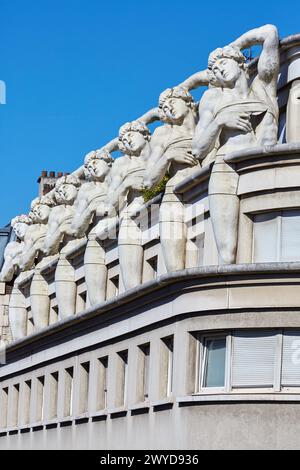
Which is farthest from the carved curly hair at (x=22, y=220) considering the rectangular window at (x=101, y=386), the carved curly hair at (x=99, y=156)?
the rectangular window at (x=101, y=386)

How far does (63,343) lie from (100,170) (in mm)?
6139

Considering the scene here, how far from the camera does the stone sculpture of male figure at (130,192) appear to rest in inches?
2189

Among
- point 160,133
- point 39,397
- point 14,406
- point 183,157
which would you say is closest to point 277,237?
point 183,157

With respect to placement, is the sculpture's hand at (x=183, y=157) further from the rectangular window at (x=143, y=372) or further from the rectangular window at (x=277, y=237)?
the rectangular window at (x=277, y=237)

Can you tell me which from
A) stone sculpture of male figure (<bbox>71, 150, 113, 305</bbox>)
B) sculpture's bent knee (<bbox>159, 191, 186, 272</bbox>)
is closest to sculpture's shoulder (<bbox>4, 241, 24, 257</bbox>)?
stone sculpture of male figure (<bbox>71, 150, 113, 305</bbox>)

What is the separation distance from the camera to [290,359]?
43.9 metres

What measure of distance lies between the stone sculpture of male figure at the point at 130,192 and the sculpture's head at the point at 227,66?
827 cm

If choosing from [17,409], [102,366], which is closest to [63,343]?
[102,366]

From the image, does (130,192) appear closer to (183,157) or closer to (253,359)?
(183,157)

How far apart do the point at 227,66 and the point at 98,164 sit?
14430mm

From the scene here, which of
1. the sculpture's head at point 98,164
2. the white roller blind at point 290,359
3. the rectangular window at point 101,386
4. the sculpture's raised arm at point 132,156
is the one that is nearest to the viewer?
the white roller blind at point 290,359

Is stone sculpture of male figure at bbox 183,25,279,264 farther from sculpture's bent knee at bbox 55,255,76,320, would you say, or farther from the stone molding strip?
sculpture's bent knee at bbox 55,255,76,320

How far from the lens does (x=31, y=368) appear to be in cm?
6856
